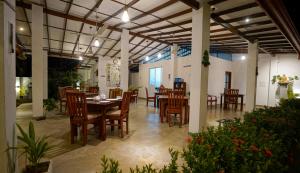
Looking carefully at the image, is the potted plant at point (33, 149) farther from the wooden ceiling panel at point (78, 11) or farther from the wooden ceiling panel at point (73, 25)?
the wooden ceiling panel at point (73, 25)

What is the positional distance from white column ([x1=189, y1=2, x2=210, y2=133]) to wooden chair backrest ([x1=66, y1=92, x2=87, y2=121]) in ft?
8.03

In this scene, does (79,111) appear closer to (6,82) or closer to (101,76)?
(6,82)

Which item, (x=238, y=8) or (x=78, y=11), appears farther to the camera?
(x=78, y=11)

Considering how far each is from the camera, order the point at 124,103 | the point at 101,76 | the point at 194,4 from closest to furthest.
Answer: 1. the point at 124,103
2. the point at 194,4
3. the point at 101,76

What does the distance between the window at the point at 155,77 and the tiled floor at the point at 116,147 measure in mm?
6564

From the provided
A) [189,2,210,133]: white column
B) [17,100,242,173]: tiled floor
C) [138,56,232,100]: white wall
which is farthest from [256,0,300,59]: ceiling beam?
[138,56,232,100]: white wall

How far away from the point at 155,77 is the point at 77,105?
844 centimetres

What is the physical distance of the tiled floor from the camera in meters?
2.61

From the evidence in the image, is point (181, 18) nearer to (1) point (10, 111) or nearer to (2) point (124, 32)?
(2) point (124, 32)

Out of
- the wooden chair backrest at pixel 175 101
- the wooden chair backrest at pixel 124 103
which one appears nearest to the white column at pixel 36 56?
the wooden chair backrest at pixel 124 103

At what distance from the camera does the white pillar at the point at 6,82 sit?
1519mm

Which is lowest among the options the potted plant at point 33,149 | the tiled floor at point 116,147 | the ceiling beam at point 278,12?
the tiled floor at point 116,147

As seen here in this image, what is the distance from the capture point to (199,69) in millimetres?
4070

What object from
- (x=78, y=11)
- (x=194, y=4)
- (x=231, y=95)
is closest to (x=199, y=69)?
(x=194, y=4)
